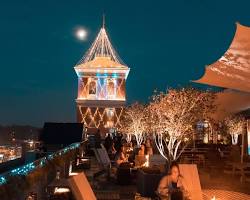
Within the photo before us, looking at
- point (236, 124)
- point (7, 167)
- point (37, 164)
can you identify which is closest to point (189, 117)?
point (7, 167)

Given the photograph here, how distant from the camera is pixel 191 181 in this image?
635cm

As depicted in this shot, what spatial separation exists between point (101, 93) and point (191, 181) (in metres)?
48.5

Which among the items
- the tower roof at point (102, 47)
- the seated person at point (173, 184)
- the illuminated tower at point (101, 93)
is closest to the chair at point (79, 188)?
the seated person at point (173, 184)

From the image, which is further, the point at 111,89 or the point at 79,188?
the point at 111,89

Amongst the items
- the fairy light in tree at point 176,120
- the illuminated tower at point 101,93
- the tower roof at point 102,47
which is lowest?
the fairy light in tree at point 176,120

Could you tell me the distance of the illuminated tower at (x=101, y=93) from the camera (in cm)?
5206

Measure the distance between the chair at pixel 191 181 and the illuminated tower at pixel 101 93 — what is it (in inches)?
1762

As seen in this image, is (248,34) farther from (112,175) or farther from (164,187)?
(112,175)

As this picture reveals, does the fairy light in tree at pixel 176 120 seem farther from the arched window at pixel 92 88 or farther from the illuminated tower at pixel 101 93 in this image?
the arched window at pixel 92 88

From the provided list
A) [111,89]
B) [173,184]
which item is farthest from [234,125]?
[111,89]

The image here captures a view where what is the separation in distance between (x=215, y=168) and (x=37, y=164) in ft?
33.1

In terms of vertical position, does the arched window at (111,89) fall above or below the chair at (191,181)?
above

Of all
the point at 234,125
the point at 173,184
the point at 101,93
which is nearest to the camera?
the point at 173,184

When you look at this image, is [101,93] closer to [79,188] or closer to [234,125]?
[234,125]
